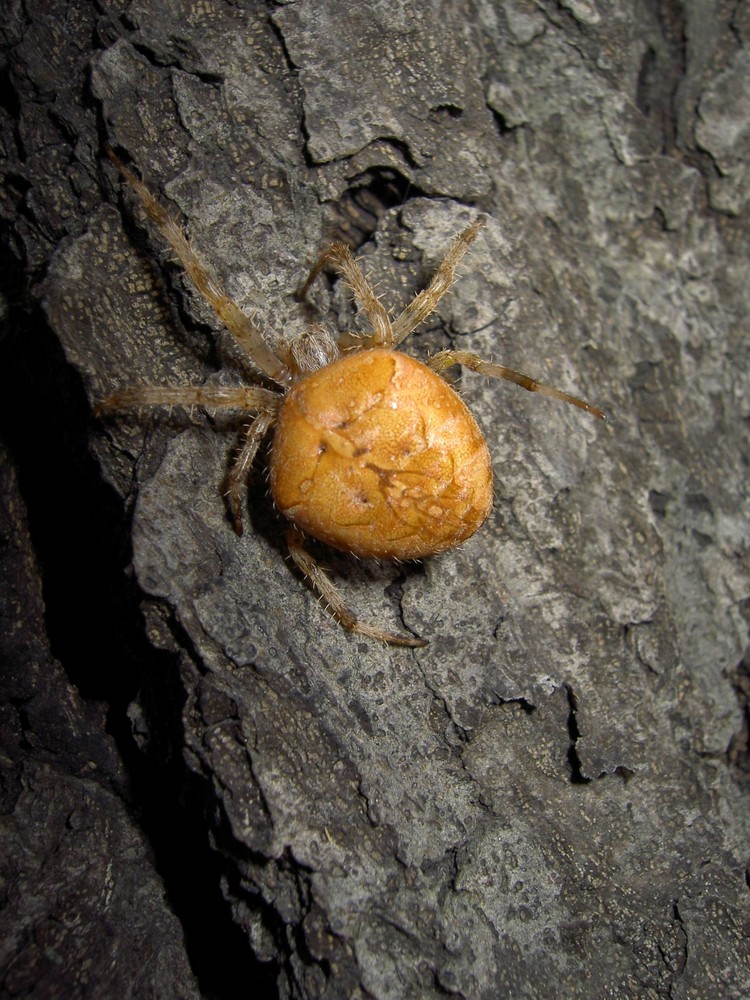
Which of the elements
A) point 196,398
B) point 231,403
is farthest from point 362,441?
point 196,398

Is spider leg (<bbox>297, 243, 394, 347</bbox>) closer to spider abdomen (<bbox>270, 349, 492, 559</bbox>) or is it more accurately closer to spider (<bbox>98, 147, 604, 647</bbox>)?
spider (<bbox>98, 147, 604, 647</bbox>)

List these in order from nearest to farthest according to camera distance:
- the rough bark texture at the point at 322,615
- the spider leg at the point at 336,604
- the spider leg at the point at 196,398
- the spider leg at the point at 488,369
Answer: the rough bark texture at the point at 322,615 < the spider leg at the point at 196,398 < the spider leg at the point at 336,604 < the spider leg at the point at 488,369

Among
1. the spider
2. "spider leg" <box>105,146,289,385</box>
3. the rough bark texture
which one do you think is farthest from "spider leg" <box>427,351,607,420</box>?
"spider leg" <box>105,146,289,385</box>

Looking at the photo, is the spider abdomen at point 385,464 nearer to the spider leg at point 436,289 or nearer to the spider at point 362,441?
the spider at point 362,441

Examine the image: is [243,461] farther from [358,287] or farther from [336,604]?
[358,287]

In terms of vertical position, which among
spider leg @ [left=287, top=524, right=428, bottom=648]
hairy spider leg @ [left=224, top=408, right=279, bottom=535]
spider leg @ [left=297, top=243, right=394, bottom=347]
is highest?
spider leg @ [left=297, top=243, right=394, bottom=347]

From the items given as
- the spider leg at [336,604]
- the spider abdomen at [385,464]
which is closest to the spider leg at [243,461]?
the spider abdomen at [385,464]
